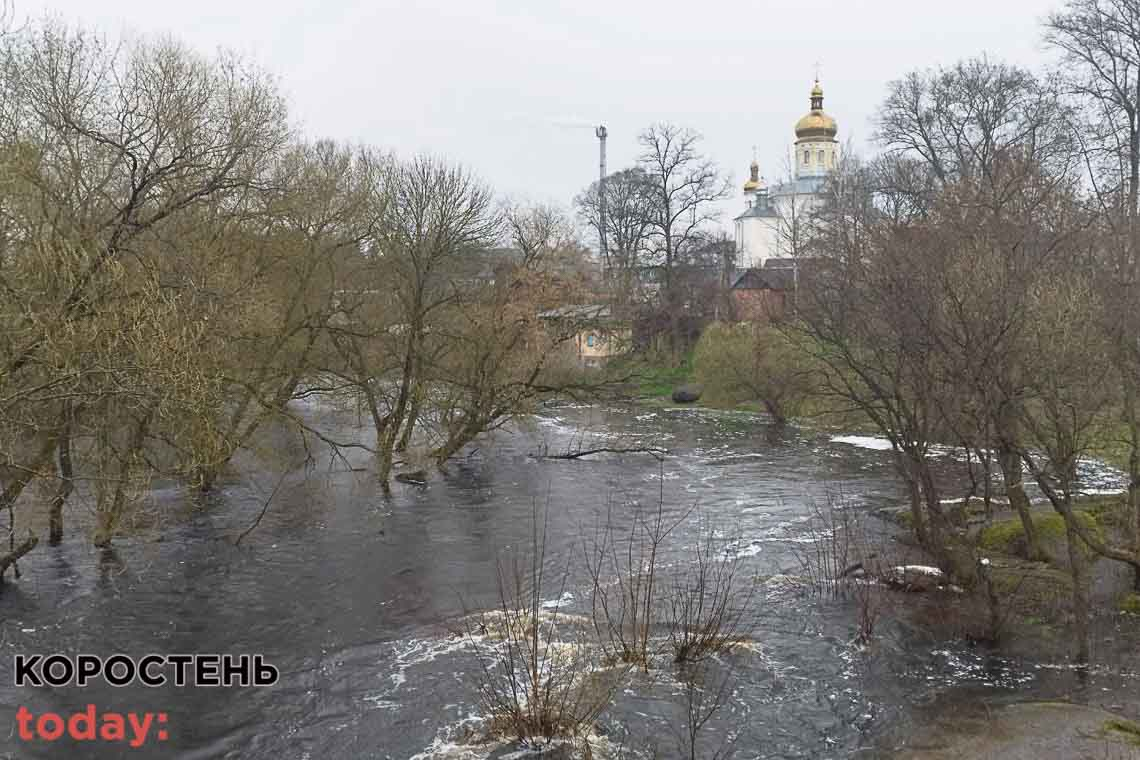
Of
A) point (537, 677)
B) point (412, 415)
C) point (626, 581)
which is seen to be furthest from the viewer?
point (412, 415)

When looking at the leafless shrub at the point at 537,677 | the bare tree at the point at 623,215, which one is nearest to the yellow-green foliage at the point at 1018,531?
the leafless shrub at the point at 537,677

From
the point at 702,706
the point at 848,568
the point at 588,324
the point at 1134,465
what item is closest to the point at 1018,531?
the point at 1134,465

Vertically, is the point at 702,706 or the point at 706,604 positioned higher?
the point at 706,604

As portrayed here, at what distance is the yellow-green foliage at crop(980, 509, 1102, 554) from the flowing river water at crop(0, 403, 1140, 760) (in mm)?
3088

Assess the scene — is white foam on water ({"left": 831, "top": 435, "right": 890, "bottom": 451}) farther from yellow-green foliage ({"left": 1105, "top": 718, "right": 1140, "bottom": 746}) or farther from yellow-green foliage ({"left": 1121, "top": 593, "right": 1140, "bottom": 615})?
yellow-green foliage ({"left": 1105, "top": 718, "right": 1140, "bottom": 746})

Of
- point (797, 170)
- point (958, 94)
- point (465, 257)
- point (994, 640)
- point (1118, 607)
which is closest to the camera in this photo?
point (994, 640)

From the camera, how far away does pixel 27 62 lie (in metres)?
14.2

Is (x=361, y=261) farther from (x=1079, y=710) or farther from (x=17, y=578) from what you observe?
(x=1079, y=710)

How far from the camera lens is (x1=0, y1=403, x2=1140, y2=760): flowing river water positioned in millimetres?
9008

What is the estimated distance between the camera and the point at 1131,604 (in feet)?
38.4

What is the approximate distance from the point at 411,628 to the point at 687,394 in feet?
103

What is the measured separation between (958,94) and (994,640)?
91.6 ft

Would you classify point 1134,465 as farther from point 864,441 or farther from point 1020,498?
point 864,441

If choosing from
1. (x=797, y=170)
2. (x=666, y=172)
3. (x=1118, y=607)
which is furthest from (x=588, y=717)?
(x=797, y=170)
